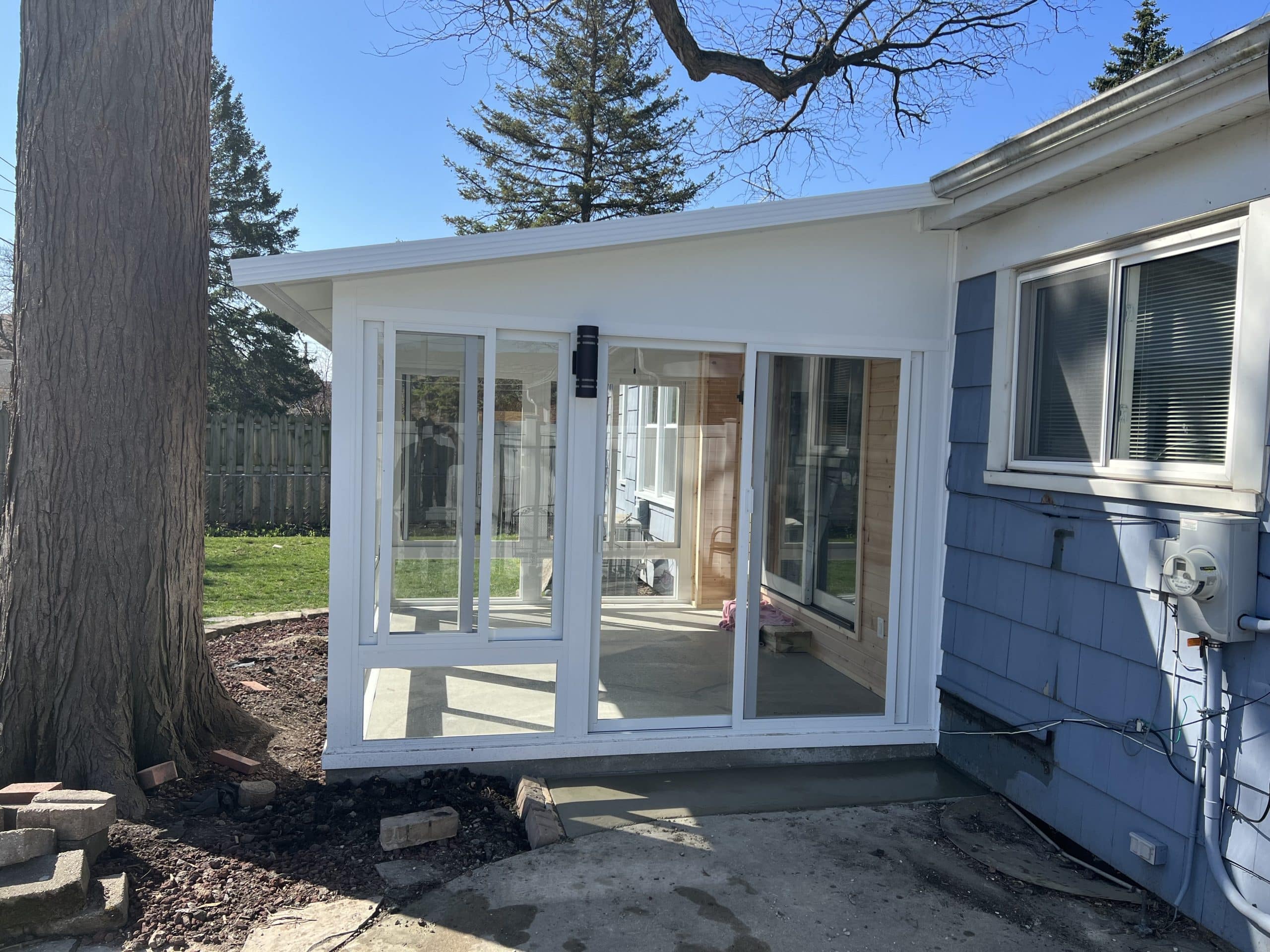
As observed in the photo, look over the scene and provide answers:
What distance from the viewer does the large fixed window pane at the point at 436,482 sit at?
404 centimetres

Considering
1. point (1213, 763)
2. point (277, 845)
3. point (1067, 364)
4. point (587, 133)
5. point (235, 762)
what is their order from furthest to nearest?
point (587, 133) < point (235, 762) < point (1067, 364) < point (277, 845) < point (1213, 763)

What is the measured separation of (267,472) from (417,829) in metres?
10.7

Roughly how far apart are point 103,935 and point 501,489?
2.24 m

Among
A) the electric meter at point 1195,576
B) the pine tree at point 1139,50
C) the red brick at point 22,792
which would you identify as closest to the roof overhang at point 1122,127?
the electric meter at point 1195,576

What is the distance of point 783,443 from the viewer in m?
4.46

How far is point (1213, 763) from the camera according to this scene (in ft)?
9.48

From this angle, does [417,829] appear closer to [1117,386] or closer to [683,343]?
[683,343]

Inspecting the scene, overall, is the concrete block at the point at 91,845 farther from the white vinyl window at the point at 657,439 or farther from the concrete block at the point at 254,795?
the white vinyl window at the point at 657,439

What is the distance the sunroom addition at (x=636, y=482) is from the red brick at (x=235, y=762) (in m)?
0.41

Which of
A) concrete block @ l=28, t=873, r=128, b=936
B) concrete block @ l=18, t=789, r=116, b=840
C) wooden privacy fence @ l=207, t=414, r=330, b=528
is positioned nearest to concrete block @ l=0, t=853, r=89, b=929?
concrete block @ l=28, t=873, r=128, b=936

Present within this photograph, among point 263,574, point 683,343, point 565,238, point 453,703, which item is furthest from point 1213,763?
point 263,574

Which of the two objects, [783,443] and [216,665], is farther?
[216,665]

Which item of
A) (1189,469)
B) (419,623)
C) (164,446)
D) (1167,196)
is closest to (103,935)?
(419,623)

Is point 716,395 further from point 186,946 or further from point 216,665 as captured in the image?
point 216,665
